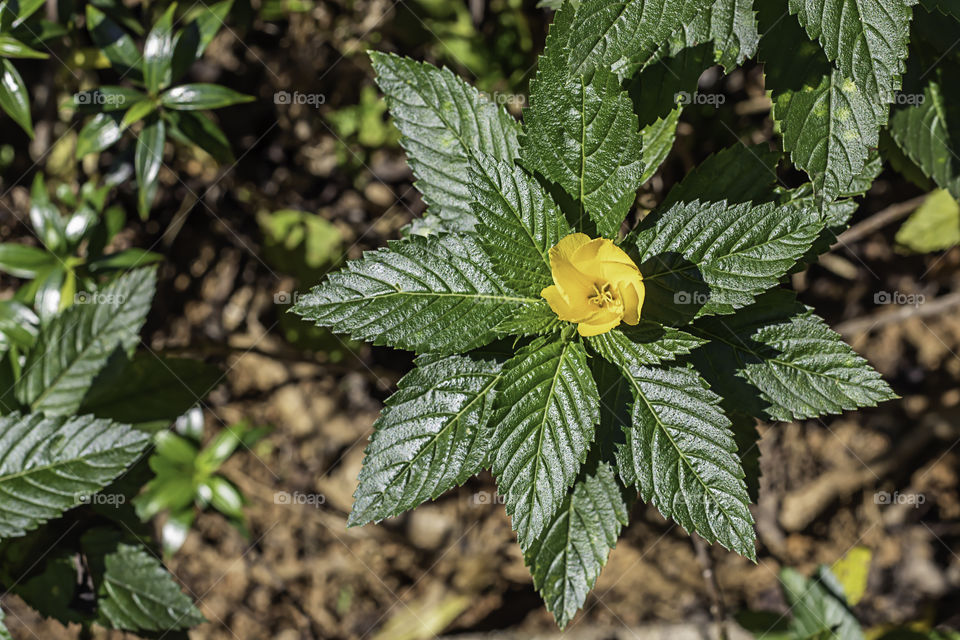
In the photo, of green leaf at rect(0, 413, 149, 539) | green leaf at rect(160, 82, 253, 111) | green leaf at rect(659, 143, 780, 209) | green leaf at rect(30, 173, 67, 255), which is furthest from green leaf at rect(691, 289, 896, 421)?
green leaf at rect(30, 173, 67, 255)

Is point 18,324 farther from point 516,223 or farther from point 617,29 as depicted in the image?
point 617,29

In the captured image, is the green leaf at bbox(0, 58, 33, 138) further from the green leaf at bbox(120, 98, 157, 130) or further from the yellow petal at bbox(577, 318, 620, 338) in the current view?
the yellow petal at bbox(577, 318, 620, 338)

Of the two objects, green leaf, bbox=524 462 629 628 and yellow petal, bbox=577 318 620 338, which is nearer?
yellow petal, bbox=577 318 620 338

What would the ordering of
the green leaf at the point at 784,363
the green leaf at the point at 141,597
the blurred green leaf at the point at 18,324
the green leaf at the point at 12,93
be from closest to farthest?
the green leaf at the point at 784,363, the green leaf at the point at 141,597, the green leaf at the point at 12,93, the blurred green leaf at the point at 18,324

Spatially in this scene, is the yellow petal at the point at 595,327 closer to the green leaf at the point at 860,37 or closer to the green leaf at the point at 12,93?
the green leaf at the point at 860,37

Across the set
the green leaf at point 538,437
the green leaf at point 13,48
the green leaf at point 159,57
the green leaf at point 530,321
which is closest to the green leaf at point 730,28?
the green leaf at point 530,321

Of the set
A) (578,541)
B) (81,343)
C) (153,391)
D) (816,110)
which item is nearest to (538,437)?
(578,541)
